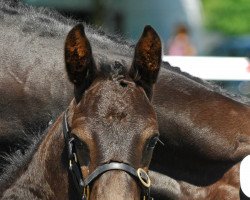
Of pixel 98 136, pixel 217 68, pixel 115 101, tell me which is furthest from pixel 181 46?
pixel 98 136

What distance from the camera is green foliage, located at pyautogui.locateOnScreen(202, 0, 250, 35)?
2658 centimetres

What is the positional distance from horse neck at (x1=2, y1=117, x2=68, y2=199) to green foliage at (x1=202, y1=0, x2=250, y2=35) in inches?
822

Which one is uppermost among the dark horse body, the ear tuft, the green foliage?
the ear tuft

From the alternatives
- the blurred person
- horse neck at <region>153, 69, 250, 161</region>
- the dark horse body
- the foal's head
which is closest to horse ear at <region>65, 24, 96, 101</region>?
the foal's head

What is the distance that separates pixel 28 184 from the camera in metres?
5.64

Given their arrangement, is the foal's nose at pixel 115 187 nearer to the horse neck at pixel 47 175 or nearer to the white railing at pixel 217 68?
the horse neck at pixel 47 175

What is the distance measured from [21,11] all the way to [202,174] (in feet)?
6.19

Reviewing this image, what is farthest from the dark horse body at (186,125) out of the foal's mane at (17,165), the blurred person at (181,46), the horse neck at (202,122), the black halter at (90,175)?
the blurred person at (181,46)

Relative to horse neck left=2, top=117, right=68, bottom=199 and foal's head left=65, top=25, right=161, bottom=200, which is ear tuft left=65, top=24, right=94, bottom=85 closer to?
foal's head left=65, top=25, right=161, bottom=200

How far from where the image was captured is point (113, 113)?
5.20 m

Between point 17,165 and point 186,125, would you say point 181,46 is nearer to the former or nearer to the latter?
point 186,125

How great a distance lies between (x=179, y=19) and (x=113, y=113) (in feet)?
54.6

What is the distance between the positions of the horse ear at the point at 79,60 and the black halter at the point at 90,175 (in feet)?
0.74

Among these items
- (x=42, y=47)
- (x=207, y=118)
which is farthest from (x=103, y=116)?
(x=42, y=47)
